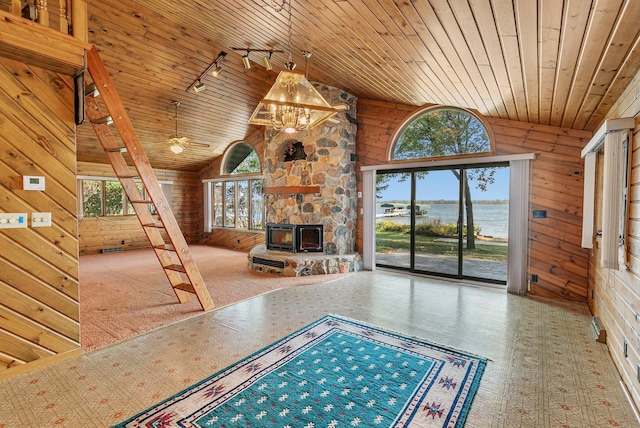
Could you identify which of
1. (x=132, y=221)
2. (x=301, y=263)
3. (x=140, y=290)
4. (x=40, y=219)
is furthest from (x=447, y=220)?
(x=132, y=221)

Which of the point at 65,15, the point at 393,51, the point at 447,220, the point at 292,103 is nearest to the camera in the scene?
the point at 65,15

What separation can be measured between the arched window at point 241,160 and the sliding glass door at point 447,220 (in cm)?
357

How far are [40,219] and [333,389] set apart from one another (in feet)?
8.81

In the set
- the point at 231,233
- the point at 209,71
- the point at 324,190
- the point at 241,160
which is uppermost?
the point at 209,71

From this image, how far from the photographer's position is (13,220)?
7.74 ft

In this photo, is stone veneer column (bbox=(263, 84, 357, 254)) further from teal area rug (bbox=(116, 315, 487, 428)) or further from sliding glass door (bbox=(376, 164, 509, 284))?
teal area rug (bbox=(116, 315, 487, 428))

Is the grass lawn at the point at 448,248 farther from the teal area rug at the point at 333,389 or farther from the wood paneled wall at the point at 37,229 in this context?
the wood paneled wall at the point at 37,229

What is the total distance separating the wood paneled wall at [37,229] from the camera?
2336 mm

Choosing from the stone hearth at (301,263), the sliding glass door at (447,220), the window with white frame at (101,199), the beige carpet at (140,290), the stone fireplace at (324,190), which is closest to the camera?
the beige carpet at (140,290)

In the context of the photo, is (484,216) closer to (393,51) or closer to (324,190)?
(324,190)

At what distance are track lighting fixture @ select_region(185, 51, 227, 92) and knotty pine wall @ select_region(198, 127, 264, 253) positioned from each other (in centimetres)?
252

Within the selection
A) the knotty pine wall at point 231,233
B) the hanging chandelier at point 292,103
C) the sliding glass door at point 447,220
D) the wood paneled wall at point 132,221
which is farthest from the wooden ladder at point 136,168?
the wood paneled wall at point 132,221

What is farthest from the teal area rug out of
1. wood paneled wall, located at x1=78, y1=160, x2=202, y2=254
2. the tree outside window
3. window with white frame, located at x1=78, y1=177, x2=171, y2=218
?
wood paneled wall, located at x1=78, y1=160, x2=202, y2=254

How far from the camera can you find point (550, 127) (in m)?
4.33
